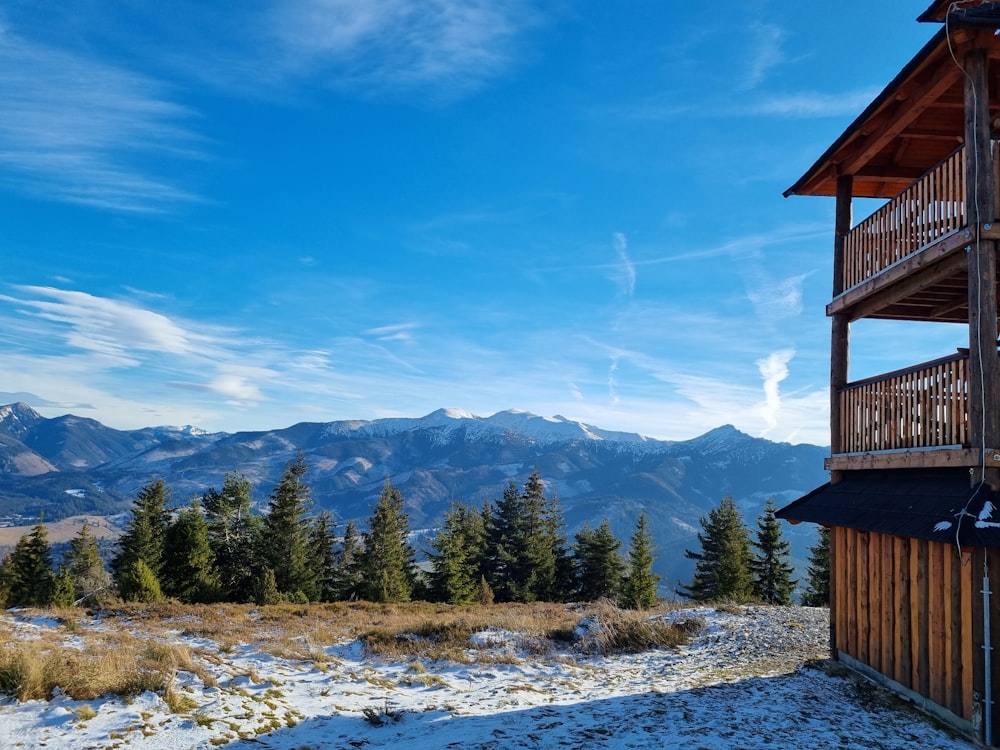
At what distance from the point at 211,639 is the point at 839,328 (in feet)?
46.7

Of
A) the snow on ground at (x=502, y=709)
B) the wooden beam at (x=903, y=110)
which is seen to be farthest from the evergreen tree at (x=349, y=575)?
the wooden beam at (x=903, y=110)

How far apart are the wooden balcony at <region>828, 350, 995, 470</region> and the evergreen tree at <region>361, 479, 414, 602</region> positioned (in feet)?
101

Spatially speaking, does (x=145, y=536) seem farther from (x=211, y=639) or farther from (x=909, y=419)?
(x=909, y=419)

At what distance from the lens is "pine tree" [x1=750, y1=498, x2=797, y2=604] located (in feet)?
134

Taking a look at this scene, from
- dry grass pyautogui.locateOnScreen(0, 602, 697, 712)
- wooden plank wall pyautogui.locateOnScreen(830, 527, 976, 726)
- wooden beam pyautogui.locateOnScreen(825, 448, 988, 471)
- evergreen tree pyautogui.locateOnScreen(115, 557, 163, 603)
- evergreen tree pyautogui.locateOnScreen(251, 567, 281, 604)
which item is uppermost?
wooden beam pyautogui.locateOnScreen(825, 448, 988, 471)

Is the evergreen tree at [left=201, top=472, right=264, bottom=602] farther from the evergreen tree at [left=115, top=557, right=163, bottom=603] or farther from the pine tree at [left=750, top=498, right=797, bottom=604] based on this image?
the pine tree at [left=750, top=498, right=797, bottom=604]

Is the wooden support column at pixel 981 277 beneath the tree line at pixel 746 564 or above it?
above

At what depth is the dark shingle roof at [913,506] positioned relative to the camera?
688cm

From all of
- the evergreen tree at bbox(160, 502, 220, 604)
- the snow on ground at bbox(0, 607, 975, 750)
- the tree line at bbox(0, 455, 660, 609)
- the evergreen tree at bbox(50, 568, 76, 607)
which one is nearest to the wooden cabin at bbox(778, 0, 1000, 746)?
the snow on ground at bbox(0, 607, 975, 750)

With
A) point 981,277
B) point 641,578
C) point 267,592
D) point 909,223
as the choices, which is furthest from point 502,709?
point 641,578

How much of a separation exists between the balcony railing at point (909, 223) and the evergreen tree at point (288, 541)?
3071 centimetres

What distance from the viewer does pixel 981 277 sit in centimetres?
768

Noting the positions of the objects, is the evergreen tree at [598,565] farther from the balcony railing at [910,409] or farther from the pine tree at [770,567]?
the balcony railing at [910,409]

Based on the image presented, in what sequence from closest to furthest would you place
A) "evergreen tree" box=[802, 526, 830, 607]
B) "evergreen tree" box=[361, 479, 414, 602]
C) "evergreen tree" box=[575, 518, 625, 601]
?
"evergreen tree" box=[802, 526, 830, 607] → "evergreen tree" box=[361, 479, 414, 602] → "evergreen tree" box=[575, 518, 625, 601]
